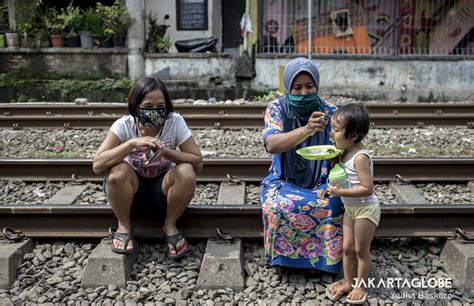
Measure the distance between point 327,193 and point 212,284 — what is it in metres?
0.97

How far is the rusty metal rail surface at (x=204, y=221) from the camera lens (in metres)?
3.75

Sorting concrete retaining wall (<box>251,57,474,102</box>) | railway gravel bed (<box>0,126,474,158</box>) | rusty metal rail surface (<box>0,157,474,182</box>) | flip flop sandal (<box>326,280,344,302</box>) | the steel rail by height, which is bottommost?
flip flop sandal (<box>326,280,344,302</box>)

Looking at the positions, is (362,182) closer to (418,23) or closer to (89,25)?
(89,25)

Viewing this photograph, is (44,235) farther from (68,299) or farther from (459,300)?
(459,300)

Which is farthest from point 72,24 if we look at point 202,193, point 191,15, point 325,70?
point 202,193

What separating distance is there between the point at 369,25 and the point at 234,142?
8.38 meters

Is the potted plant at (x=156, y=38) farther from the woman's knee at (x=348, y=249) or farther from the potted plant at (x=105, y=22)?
the woman's knee at (x=348, y=249)

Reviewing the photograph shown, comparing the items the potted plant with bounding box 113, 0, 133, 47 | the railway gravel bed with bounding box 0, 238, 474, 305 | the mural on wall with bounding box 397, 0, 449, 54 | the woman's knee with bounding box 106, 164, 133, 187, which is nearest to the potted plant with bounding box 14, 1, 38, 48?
the potted plant with bounding box 113, 0, 133, 47

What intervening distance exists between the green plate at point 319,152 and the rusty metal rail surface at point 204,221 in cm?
83

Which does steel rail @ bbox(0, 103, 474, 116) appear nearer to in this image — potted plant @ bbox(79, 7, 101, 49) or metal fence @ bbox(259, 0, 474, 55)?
potted plant @ bbox(79, 7, 101, 49)

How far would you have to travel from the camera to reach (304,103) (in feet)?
10.6

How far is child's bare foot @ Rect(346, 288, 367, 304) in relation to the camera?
117 inches

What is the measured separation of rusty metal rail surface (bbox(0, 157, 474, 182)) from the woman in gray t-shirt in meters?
1.56

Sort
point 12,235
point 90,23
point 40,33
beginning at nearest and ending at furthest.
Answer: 1. point 12,235
2. point 40,33
3. point 90,23
